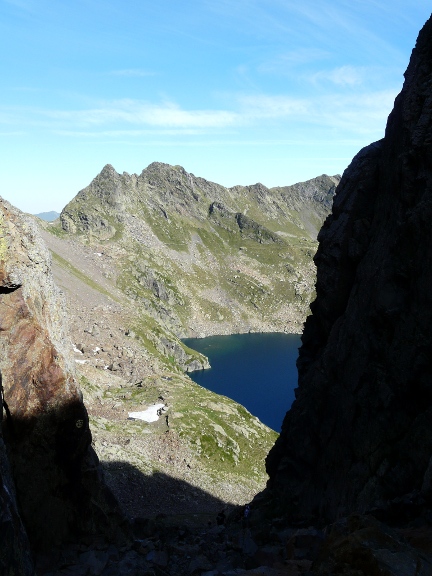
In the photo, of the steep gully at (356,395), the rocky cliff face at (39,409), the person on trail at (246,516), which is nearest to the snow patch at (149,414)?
the person on trail at (246,516)

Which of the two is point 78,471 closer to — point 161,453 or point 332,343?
point 332,343

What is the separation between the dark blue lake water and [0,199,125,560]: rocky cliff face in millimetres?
77104

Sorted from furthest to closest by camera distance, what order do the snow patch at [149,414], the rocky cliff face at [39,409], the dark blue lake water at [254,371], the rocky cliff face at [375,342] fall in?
1. the dark blue lake water at [254,371]
2. the snow patch at [149,414]
3. the rocky cliff face at [375,342]
4. the rocky cliff face at [39,409]

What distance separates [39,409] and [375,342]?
53.4 feet

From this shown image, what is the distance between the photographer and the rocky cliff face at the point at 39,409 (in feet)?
62.0

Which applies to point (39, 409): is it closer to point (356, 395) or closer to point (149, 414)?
point (356, 395)

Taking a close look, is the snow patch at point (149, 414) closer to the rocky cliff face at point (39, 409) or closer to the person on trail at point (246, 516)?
the person on trail at point (246, 516)

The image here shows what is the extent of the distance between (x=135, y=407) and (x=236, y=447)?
14902 millimetres

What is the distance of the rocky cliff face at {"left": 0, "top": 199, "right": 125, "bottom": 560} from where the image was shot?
1891 centimetres

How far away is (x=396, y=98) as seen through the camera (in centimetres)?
2631

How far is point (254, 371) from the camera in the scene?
440 ft

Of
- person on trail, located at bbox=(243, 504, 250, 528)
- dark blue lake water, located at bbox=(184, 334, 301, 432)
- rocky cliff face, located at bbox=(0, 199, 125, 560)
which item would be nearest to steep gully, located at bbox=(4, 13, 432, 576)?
rocky cliff face, located at bbox=(0, 199, 125, 560)

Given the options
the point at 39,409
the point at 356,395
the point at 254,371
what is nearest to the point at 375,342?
the point at 356,395

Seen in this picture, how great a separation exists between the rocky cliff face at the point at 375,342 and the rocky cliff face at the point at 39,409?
1255 centimetres
